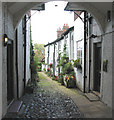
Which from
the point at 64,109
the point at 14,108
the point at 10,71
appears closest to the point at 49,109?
the point at 64,109

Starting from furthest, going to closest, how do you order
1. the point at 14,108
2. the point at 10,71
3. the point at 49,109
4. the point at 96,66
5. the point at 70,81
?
the point at 70,81
the point at 96,66
the point at 10,71
the point at 49,109
the point at 14,108

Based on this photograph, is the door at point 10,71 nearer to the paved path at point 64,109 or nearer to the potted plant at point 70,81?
the paved path at point 64,109

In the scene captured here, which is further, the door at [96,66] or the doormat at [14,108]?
the door at [96,66]

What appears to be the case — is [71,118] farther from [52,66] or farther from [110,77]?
[52,66]

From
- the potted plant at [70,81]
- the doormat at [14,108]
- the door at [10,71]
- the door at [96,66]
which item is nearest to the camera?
the doormat at [14,108]

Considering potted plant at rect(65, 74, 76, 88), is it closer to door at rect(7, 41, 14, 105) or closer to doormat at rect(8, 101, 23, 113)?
door at rect(7, 41, 14, 105)

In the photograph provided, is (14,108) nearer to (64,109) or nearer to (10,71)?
(10,71)

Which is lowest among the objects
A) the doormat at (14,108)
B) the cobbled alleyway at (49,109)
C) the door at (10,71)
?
the cobbled alleyway at (49,109)

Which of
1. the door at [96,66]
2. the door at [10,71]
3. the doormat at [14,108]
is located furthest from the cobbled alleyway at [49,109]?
the door at [96,66]

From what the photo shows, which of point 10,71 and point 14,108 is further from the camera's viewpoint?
point 10,71

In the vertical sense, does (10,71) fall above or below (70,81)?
above

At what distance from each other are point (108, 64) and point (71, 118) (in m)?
2.24

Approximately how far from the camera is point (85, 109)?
5875mm

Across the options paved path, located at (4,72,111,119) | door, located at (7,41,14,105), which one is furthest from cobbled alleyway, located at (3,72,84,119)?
door, located at (7,41,14,105)
